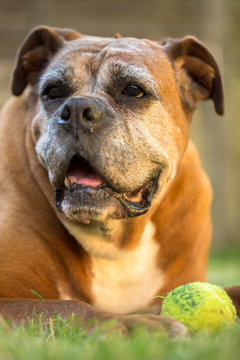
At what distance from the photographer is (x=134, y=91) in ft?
10.3

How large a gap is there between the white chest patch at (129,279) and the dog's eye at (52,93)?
3.02ft

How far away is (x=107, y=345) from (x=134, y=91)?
1.71m

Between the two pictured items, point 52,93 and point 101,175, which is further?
point 52,93

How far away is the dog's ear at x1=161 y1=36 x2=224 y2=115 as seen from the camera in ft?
11.5

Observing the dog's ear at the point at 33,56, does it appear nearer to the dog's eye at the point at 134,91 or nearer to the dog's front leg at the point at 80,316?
the dog's eye at the point at 134,91

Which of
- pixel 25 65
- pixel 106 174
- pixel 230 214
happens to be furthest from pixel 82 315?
pixel 230 214

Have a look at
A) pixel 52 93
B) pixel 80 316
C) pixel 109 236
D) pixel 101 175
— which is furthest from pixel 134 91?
pixel 80 316

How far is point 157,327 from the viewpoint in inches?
81.4

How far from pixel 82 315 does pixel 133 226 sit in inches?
38.5

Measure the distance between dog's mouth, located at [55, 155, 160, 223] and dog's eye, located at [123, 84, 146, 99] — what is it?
0.49 m

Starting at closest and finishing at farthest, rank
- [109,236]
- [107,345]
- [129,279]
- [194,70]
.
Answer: [107,345], [109,236], [129,279], [194,70]

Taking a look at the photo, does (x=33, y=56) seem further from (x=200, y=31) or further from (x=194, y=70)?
(x=200, y=31)

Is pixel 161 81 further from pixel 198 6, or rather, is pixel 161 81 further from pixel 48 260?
pixel 198 6

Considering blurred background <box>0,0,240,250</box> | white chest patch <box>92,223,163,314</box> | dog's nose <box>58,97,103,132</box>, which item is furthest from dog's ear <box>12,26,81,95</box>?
blurred background <box>0,0,240,250</box>
